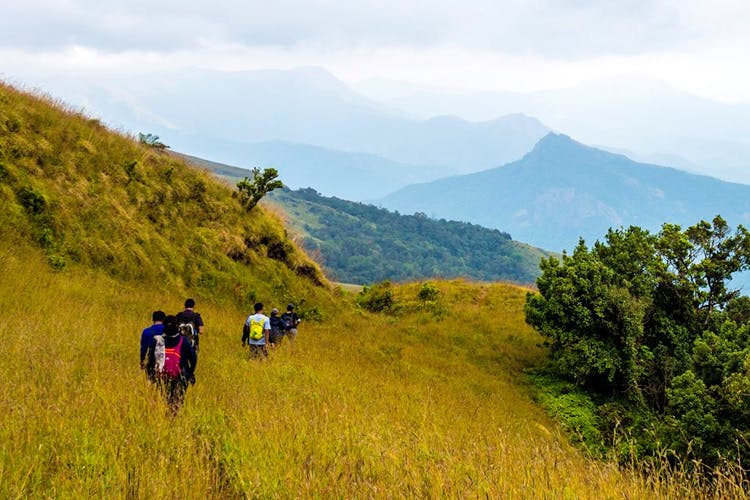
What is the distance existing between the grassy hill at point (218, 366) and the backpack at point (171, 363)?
0.42 metres

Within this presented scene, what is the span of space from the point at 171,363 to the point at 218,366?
310 centimetres

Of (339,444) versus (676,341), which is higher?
(676,341)

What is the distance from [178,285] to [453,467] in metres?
15.3

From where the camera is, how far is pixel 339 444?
16.5 ft

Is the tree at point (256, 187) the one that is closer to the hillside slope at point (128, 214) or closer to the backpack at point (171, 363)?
the hillside slope at point (128, 214)

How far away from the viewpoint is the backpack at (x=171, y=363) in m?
6.79

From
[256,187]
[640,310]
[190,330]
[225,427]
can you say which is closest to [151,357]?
[190,330]

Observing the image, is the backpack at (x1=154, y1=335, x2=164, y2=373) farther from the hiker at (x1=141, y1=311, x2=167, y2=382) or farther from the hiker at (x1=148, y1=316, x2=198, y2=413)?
the hiker at (x1=141, y1=311, x2=167, y2=382)

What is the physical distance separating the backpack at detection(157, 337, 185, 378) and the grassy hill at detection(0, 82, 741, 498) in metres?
0.42

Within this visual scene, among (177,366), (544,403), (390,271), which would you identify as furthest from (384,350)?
(390,271)

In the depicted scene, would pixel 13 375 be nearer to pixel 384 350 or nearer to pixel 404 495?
pixel 404 495

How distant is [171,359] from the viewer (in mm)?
6855

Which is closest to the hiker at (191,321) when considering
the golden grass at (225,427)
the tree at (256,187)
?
the golden grass at (225,427)

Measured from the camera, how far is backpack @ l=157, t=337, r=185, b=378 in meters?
6.79
